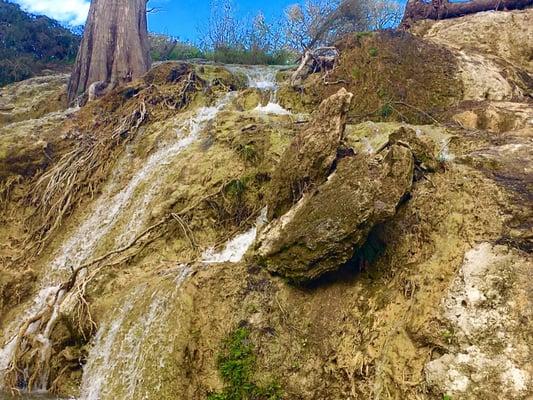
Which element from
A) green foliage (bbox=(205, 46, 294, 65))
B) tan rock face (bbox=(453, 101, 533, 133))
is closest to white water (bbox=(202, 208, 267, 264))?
tan rock face (bbox=(453, 101, 533, 133))

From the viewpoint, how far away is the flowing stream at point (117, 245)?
5.38 m

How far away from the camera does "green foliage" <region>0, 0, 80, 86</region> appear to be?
17328 millimetres

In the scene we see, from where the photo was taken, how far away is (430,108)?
9391 millimetres

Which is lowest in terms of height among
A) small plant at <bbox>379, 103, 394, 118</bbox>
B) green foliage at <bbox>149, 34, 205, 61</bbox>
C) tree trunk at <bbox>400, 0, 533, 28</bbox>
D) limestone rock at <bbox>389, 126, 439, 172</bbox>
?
limestone rock at <bbox>389, 126, 439, 172</bbox>

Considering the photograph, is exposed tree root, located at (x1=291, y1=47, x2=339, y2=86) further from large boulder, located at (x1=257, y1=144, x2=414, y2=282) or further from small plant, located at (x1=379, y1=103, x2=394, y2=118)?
large boulder, located at (x1=257, y1=144, x2=414, y2=282)

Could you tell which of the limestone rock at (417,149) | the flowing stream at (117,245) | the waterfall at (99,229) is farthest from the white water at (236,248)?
the limestone rock at (417,149)

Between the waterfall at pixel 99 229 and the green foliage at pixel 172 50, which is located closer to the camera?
the waterfall at pixel 99 229

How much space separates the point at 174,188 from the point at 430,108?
5.03 meters

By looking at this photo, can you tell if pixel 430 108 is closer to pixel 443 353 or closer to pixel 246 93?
pixel 246 93

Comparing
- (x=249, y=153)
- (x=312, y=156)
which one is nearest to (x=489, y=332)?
(x=312, y=156)

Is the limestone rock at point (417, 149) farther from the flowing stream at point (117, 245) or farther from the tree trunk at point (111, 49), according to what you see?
the tree trunk at point (111, 49)

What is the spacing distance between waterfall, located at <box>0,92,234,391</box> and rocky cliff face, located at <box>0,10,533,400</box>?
3 cm

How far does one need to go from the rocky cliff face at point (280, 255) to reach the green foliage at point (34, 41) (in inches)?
361

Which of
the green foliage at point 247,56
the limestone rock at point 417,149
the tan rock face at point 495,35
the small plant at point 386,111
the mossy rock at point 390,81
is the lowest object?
the limestone rock at point 417,149
